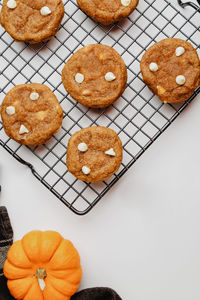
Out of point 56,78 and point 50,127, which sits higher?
point 56,78

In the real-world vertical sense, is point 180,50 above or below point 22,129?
above

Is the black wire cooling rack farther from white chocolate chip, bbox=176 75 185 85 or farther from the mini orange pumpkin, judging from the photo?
the mini orange pumpkin

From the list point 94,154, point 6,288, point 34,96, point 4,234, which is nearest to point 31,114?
point 34,96

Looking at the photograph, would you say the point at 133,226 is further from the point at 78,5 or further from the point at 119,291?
the point at 78,5

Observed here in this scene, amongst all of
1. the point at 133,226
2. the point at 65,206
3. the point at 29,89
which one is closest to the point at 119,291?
the point at 133,226

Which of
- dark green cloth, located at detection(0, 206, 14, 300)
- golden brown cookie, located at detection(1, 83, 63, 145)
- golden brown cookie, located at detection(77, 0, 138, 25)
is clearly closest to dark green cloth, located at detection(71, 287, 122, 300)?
dark green cloth, located at detection(0, 206, 14, 300)

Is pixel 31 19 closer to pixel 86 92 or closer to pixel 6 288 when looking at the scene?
pixel 86 92
